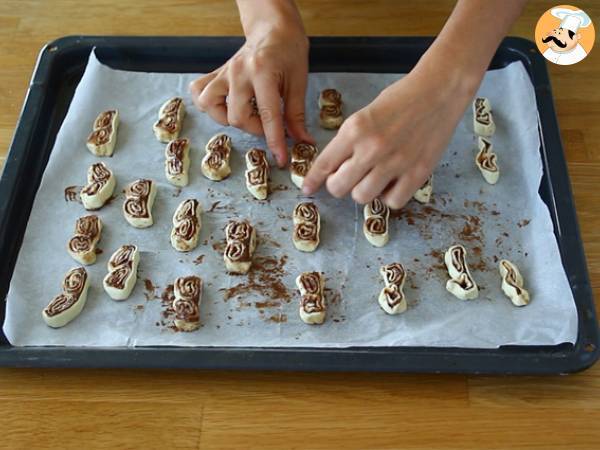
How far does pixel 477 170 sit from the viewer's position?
70.7 inches

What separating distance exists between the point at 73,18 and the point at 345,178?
109 centimetres

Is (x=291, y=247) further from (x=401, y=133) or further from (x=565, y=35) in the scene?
(x=565, y=35)

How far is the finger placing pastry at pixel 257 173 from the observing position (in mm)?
1744

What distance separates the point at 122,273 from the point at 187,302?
16 centimetres

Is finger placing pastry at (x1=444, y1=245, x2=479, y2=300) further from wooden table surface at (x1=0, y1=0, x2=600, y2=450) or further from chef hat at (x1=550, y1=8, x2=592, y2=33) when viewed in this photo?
chef hat at (x1=550, y1=8, x2=592, y2=33)

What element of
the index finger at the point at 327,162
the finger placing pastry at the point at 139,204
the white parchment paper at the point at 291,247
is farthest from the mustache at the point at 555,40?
the finger placing pastry at the point at 139,204

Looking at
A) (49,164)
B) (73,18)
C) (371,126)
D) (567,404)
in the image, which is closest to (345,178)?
(371,126)

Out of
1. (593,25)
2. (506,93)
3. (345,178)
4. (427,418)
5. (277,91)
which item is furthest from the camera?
(593,25)

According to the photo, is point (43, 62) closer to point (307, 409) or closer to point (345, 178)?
point (345, 178)

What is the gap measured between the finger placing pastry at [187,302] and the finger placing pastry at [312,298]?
0.71 ft

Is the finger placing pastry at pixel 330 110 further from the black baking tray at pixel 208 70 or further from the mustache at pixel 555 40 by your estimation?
the mustache at pixel 555 40

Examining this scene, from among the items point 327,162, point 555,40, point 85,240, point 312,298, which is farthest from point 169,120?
point 555,40

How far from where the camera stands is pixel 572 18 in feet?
6.81

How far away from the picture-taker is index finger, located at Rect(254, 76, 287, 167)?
5.57 ft
